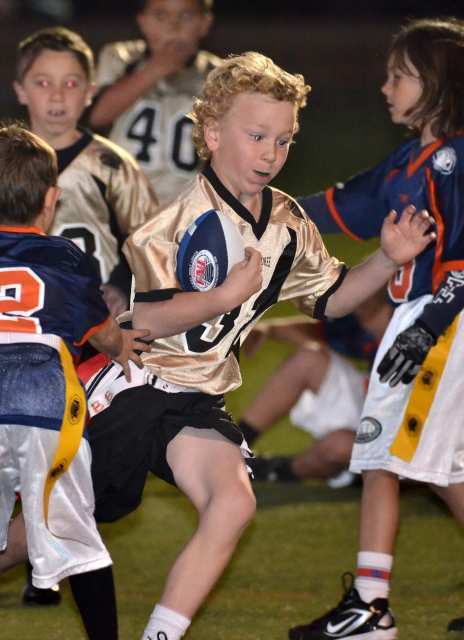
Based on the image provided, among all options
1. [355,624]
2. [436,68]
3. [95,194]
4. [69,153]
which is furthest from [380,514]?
[69,153]

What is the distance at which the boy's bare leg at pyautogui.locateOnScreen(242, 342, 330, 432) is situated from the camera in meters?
6.57

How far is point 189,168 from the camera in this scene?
658 centimetres

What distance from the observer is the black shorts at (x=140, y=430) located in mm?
3930

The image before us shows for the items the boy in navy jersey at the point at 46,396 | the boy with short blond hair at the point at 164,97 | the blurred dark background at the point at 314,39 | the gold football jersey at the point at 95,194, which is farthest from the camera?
the blurred dark background at the point at 314,39

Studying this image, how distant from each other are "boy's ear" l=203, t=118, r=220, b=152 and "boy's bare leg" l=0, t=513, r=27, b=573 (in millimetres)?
1133

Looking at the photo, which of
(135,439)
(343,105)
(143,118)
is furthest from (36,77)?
(343,105)

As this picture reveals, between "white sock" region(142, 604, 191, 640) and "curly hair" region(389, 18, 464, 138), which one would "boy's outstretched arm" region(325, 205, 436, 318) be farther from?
"white sock" region(142, 604, 191, 640)

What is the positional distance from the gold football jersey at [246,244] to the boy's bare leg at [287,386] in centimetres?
243

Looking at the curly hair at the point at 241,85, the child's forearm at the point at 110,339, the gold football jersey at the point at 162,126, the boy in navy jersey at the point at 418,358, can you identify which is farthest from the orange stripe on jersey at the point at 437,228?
the gold football jersey at the point at 162,126

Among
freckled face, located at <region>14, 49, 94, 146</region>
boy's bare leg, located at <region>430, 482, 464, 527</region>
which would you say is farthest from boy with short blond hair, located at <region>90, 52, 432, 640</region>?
freckled face, located at <region>14, 49, 94, 146</region>

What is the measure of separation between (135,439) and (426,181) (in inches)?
47.3

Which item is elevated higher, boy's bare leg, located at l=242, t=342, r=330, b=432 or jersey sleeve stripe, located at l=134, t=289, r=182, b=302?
jersey sleeve stripe, located at l=134, t=289, r=182, b=302

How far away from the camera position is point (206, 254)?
385cm

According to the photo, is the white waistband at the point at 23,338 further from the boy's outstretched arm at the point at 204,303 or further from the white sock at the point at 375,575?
the white sock at the point at 375,575
